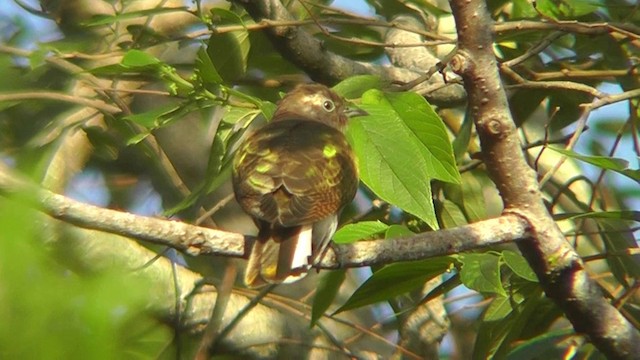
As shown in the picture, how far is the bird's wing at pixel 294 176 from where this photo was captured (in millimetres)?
3170

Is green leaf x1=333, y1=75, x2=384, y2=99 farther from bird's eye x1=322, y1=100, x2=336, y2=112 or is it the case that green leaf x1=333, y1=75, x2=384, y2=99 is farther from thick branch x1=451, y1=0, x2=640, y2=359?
bird's eye x1=322, y1=100, x2=336, y2=112

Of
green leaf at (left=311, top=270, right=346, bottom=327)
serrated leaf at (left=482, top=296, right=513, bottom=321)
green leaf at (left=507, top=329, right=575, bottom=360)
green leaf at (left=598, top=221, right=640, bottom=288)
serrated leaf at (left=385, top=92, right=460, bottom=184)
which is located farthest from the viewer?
green leaf at (left=598, top=221, right=640, bottom=288)

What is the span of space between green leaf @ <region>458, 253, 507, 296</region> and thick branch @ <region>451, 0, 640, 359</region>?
0.36 feet

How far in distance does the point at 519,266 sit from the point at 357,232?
49 cm

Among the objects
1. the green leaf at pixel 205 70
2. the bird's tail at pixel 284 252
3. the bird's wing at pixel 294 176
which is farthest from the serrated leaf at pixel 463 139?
the green leaf at pixel 205 70

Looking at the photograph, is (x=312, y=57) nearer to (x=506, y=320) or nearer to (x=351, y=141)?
(x=351, y=141)

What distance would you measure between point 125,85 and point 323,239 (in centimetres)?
214

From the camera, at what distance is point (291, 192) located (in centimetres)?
321

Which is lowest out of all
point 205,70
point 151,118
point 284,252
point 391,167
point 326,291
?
point 326,291

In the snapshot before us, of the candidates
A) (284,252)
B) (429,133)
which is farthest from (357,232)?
(429,133)

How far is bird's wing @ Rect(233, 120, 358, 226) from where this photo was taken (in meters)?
3.17

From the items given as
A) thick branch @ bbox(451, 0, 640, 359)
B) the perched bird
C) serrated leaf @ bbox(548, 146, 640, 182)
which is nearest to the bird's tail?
the perched bird

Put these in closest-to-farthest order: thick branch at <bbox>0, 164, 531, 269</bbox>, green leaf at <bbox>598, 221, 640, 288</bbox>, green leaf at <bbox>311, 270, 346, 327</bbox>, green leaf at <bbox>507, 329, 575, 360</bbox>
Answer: thick branch at <bbox>0, 164, 531, 269</bbox> < green leaf at <bbox>311, 270, 346, 327</bbox> < green leaf at <bbox>507, 329, 575, 360</bbox> < green leaf at <bbox>598, 221, 640, 288</bbox>

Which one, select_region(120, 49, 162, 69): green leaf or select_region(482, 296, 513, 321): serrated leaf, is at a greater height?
select_region(120, 49, 162, 69): green leaf
